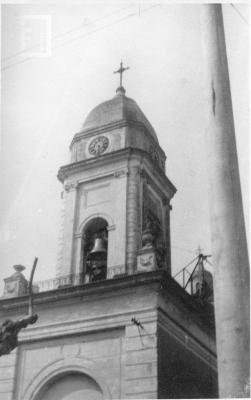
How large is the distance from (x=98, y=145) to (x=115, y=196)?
8.62 feet

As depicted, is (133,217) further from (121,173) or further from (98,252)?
(121,173)

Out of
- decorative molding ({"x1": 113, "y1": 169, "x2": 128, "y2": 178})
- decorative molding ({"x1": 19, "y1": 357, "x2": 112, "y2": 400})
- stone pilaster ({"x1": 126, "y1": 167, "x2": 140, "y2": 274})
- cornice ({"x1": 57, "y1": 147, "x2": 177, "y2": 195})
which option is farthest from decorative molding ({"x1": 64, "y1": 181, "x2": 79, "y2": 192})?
decorative molding ({"x1": 19, "y1": 357, "x2": 112, "y2": 400})

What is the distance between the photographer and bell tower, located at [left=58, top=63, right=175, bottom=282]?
63.3 feet

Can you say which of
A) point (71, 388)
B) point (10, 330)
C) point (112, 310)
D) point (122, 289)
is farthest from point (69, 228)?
point (10, 330)

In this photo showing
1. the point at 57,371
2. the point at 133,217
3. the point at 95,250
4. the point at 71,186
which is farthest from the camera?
the point at 71,186

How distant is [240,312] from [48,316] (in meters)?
12.8

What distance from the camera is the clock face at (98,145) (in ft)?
72.9

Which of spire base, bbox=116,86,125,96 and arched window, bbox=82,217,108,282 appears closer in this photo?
arched window, bbox=82,217,108,282

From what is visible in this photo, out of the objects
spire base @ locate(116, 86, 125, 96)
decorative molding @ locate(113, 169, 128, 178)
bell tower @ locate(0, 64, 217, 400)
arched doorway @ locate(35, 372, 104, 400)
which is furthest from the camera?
spire base @ locate(116, 86, 125, 96)

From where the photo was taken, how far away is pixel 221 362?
600cm

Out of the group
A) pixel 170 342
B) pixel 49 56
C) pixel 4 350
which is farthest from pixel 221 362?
pixel 170 342

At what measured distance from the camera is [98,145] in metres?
22.4

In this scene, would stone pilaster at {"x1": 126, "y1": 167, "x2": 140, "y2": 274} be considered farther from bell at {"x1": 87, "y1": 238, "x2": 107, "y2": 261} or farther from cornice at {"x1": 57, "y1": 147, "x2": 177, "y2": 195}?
bell at {"x1": 87, "y1": 238, "x2": 107, "y2": 261}

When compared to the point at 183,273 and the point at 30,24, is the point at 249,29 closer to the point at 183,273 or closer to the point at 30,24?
the point at 30,24
